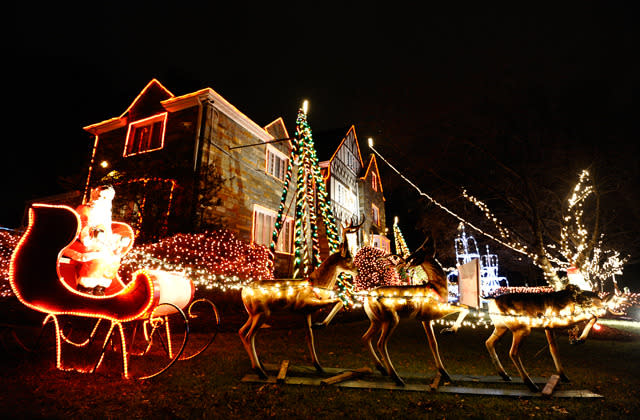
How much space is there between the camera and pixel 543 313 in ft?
13.9

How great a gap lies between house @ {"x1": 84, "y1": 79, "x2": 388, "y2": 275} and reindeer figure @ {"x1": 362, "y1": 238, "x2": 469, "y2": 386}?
21.0 ft

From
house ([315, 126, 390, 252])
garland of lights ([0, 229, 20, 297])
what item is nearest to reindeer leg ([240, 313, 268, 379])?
garland of lights ([0, 229, 20, 297])

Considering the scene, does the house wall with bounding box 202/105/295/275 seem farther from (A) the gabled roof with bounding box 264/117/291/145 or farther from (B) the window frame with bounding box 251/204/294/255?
(A) the gabled roof with bounding box 264/117/291/145

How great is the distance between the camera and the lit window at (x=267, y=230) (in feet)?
43.5

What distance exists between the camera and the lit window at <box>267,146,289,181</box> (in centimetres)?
1471

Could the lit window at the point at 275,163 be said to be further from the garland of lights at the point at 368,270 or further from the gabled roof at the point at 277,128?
the garland of lights at the point at 368,270

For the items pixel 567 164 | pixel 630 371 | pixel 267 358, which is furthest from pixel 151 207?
pixel 567 164

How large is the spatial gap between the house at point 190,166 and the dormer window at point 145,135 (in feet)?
0.12

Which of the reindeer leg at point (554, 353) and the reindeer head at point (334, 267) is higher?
the reindeer head at point (334, 267)

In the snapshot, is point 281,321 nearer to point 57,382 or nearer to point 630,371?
point 57,382

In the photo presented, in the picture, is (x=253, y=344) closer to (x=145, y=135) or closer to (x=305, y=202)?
(x=305, y=202)

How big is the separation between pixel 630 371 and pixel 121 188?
548 inches

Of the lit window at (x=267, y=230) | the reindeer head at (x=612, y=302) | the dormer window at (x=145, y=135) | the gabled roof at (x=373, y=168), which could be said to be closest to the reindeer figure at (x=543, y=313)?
the reindeer head at (x=612, y=302)

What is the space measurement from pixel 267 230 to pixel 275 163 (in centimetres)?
333
